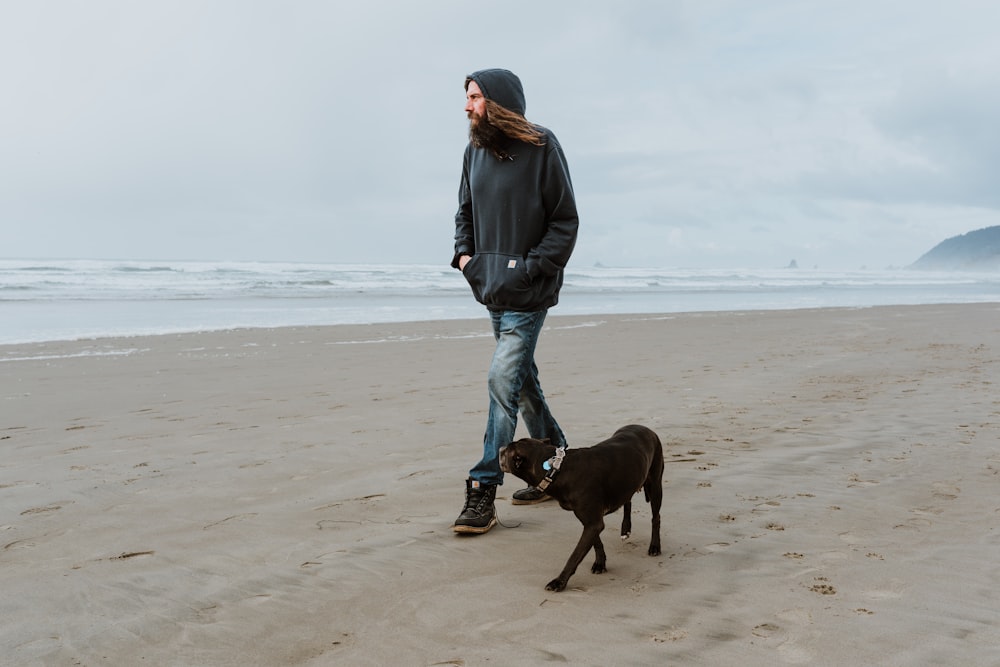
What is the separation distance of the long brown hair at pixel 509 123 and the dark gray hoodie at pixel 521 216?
0.18 feet

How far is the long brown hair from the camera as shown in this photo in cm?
358

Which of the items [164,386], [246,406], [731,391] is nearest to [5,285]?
[164,386]

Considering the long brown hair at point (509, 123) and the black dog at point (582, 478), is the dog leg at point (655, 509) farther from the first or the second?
the long brown hair at point (509, 123)

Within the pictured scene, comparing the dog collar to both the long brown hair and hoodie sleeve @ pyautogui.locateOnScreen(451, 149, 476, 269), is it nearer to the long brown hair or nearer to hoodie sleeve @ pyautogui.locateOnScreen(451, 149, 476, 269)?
hoodie sleeve @ pyautogui.locateOnScreen(451, 149, 476, 269)

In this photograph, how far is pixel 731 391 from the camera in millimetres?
7715

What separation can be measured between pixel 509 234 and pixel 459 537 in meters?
1.47

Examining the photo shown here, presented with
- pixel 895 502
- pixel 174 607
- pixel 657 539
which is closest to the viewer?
pixel 174 607

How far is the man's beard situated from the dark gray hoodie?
0.03 metres

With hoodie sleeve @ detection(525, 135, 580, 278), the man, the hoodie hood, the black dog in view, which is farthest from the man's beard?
the black dog

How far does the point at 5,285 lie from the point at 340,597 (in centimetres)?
2872

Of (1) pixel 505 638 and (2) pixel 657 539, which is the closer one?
(1) pixel 505 638

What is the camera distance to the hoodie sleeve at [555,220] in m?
3.61

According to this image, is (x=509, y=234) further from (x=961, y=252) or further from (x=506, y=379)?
(x=961, y=252)

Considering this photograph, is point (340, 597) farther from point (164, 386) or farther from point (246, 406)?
point (164, 386)
